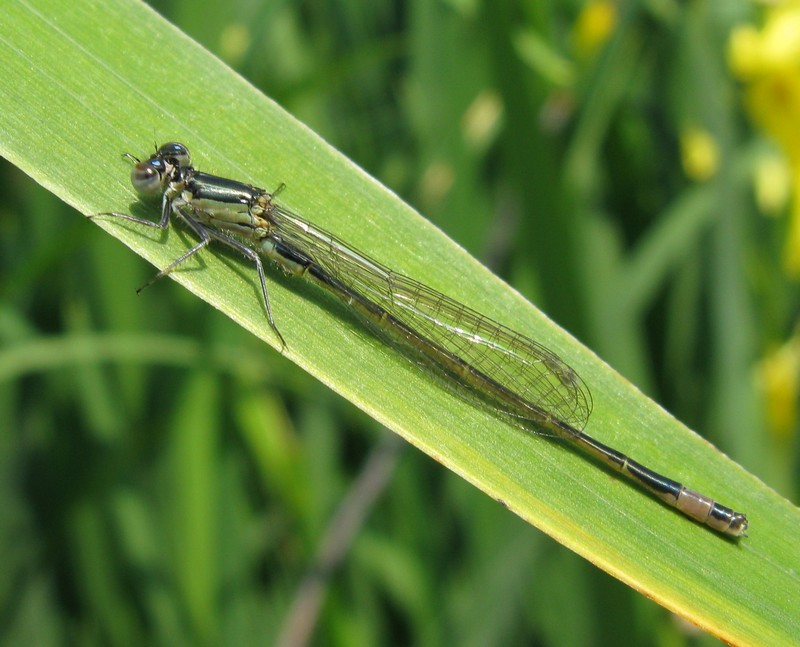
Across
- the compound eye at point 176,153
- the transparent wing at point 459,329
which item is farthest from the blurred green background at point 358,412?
the compound eye at point 176,153

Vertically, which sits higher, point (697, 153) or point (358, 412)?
point (697, 153)

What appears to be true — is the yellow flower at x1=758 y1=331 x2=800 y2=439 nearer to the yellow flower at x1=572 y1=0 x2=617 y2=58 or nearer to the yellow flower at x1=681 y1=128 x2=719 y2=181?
the yellow flower at x1=681 y1=128 x2=719 y2=181

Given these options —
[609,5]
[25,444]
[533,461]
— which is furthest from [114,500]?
[609,5]

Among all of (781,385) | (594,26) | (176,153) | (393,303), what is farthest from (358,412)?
(594,26)

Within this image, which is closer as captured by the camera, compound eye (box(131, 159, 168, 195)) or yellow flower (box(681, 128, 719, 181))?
compound eye (box(131, 159, 168, 195))

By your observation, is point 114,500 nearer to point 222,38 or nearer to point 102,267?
point 102,267

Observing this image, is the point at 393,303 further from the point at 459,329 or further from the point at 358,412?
the point at 358,412

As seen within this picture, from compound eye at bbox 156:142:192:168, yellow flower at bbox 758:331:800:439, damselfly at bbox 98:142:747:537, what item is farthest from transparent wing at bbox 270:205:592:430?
yellow flower at bbox 758:331:800:439
